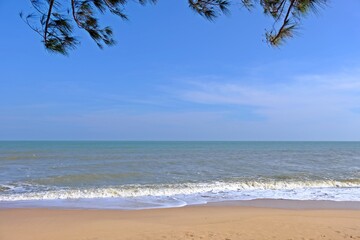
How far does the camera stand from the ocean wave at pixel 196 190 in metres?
11.5

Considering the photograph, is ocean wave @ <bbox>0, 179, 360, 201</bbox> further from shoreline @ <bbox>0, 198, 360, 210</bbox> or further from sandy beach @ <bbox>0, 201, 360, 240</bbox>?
sandy beach @ <bbox>0, 201, 360, 240</bbox>

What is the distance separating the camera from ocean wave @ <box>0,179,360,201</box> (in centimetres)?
1150

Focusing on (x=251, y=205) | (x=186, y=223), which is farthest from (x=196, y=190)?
(x=186, y=223)

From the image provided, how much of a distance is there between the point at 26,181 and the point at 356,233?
1227cm

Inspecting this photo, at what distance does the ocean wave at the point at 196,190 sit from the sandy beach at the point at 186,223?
229 centimetres

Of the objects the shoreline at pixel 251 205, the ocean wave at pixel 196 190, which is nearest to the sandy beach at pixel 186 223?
the shoreline at pixel 251 205

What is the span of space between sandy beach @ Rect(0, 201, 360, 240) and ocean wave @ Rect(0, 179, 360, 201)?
7.50 ft

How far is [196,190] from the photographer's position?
12781 millimetres

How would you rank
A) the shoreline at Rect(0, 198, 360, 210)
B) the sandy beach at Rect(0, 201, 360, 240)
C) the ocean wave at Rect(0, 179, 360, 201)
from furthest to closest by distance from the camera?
1. the ocean wave at Rect(0, 179, 360, 201)
2. the shoreline at Rect(0, 198, 360, 210)
3. the sandy beach at Rect(0, 201, 360, 240)

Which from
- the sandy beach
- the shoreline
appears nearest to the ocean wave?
the shoreline

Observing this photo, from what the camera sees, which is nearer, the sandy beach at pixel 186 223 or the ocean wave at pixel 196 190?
the sandy beach at pixel 186 223

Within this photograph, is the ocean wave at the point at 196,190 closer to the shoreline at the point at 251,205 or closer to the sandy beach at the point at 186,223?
the shoreline at the point at 251,205

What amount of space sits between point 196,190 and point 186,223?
17.4 feet

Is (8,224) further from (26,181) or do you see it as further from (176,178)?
(176,178)
